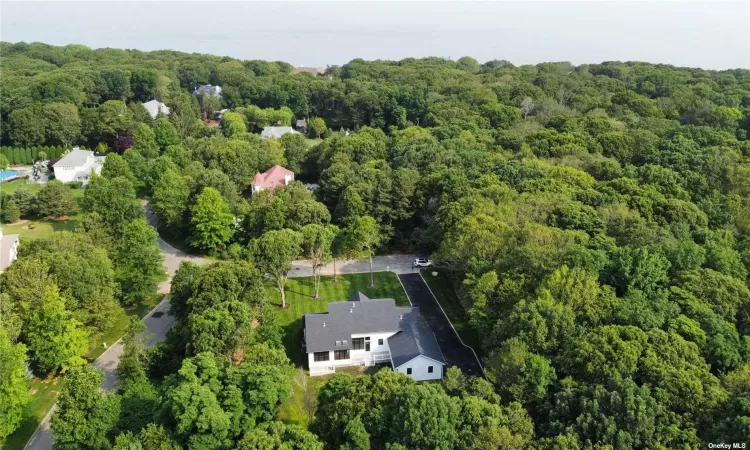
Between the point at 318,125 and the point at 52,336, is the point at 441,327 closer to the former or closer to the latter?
the point at 52,336

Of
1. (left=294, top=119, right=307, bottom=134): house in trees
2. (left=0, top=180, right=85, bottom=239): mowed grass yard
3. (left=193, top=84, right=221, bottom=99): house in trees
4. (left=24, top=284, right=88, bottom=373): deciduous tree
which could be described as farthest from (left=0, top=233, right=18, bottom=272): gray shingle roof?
(left=193, top=84, right=221, bottom=99): house in trees

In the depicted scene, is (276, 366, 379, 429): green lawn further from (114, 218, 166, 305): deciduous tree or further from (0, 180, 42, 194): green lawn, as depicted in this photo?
(0, 180, 42, 194): green lawn

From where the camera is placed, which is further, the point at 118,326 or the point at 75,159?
the point at 75,159

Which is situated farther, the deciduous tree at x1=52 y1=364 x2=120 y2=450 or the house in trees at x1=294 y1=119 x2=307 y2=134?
the house in trees at x1=294 y1=119 x2=307 y2=134

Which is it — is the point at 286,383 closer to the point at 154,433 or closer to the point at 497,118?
the point at 154,433

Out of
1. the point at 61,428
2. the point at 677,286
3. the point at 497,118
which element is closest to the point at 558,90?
the point at 497,118

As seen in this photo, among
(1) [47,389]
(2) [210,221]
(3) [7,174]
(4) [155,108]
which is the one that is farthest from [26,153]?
(1) [47,389]
